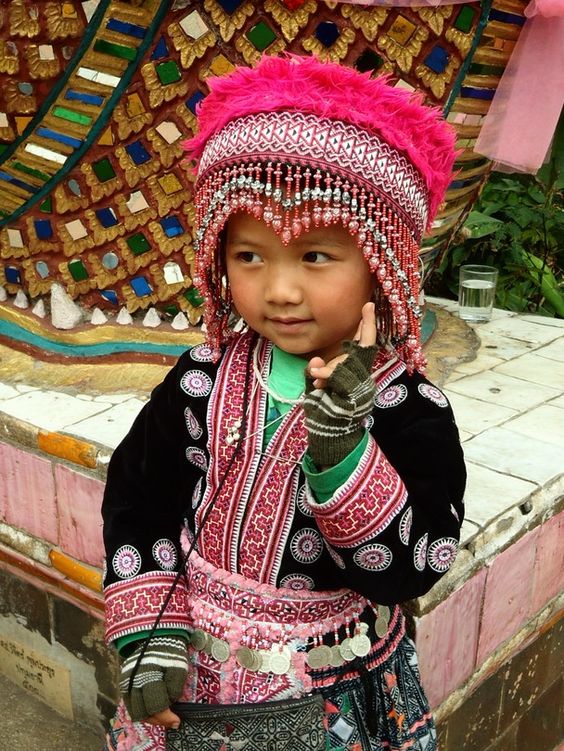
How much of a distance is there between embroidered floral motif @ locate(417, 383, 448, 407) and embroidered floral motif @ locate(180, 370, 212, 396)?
315 mm

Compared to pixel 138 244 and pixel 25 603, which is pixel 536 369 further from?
pixel 25 603

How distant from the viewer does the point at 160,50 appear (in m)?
2.12

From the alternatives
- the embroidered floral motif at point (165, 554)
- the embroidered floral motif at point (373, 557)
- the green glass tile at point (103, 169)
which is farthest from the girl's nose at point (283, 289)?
the green glass tile at point (103, 169)

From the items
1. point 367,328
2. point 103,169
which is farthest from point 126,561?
point 103,169

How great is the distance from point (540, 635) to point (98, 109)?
1.70 meters

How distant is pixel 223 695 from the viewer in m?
1.27

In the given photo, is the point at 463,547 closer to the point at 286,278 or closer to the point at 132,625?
the point at 132,625

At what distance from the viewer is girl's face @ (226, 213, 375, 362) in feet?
3.67

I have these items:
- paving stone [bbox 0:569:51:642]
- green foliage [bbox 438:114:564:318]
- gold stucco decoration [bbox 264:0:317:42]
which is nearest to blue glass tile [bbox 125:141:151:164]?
gold stucco decoration [bbox 264:0:317:42]

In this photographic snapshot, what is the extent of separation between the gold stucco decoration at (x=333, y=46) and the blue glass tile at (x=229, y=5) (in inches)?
7.0

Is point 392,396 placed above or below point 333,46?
below

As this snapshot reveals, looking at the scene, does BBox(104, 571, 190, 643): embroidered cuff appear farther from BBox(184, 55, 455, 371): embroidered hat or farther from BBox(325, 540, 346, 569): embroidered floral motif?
BBox(184, 55, 455, 371): embroidered hat

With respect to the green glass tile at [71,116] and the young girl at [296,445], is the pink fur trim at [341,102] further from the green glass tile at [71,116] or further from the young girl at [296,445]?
the green glass tile at [71,116]

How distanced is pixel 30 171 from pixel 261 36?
0.74 metres
